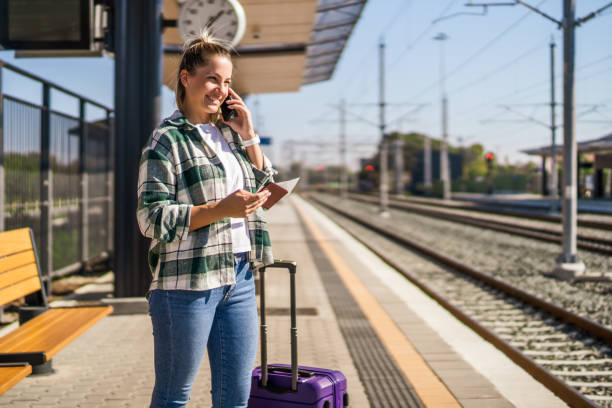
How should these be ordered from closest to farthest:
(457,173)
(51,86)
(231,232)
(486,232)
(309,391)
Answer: (231,232) → (309,391) → (51,86) → (486,232) → (457,173)

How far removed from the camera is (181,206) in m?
1.83

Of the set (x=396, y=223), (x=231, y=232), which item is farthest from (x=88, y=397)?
(x=396, y=223)

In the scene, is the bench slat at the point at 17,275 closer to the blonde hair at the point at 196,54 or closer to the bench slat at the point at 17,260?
the bench slat at the point at 17,260

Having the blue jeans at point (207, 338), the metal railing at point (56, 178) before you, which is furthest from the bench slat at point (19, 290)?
the blue jeans at point (207, 338)

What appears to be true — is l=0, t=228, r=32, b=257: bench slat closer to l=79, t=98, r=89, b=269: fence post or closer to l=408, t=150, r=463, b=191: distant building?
l=79, t=98, r=89, b=269: fence post

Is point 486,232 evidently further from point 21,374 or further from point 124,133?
point 21,374

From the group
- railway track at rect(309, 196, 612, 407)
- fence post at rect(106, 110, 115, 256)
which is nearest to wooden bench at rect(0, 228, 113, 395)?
railway track at rect(309, 196, 612, 407)

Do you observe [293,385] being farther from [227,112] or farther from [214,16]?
[214,16]

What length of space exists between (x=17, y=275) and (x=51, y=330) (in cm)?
42

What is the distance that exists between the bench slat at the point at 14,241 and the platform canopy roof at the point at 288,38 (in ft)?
14.1

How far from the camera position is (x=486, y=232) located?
60.7 feet

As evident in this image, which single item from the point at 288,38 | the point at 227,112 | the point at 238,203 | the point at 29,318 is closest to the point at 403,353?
the point at 29,318

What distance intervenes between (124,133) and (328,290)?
3.37m

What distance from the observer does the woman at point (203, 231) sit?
6.06ft
